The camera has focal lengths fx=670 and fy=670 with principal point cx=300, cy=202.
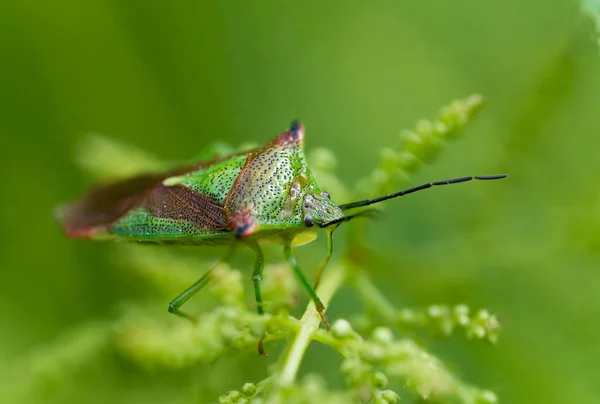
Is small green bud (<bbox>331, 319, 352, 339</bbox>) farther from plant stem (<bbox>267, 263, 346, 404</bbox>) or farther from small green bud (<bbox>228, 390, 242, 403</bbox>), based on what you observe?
small green bud (<bbox>228, 390, 242, 403</bbox>)

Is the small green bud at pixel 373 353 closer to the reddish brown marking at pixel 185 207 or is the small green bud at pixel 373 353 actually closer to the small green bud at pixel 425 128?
the small green bud at pixel 425 128

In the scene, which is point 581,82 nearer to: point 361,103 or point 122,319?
point 361,103

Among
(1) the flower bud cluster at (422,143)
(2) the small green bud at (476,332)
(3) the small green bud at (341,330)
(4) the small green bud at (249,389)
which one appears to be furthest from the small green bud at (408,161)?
(4) the small green bud at (249,389)

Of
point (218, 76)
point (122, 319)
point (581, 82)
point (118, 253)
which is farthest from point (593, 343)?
point (218, 76)

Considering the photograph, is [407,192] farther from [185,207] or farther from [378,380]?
[185,207]

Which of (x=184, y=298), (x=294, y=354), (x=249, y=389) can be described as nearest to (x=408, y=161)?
(x=294, y=354)

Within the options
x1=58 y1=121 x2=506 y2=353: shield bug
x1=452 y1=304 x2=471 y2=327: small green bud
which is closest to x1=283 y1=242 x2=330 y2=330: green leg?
x1=58 y1=121 x2=506 y2=353: shield bug
